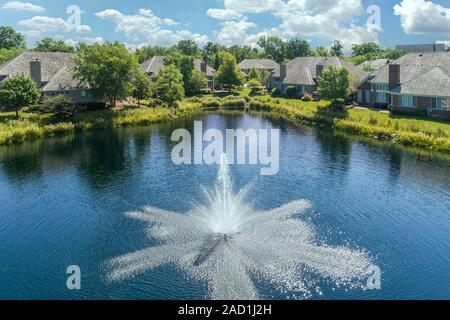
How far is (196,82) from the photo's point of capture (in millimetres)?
110438

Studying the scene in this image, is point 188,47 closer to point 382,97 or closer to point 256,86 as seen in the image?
point 256,86

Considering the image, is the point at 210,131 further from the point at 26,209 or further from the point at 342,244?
the point at 342,244

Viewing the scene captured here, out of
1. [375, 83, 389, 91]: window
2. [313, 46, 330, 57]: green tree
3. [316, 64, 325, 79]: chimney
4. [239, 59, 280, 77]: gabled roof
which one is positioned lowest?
[375, 83, 389, 91]: window

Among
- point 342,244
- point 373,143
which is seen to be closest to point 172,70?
point 373,143

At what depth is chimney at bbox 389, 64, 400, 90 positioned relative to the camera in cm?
7538

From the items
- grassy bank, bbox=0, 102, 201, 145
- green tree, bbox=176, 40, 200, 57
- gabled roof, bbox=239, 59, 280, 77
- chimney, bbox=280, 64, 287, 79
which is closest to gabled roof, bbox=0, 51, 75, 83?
grassy bank, bbox=0, 102, 201, 145

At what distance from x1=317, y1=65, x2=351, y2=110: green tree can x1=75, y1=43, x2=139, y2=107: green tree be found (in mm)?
34373

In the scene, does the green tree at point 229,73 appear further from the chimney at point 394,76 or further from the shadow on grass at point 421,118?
the shadow on grass at point 421,118

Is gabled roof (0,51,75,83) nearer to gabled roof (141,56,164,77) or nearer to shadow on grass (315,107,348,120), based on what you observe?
gabled roof (141,56,164,77)

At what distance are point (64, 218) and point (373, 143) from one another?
4019cm

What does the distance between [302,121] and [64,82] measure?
1709 inches

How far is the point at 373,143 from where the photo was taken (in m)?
57.2

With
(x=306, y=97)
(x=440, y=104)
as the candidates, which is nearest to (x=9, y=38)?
(x=306, y=97)

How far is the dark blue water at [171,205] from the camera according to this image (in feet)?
78.1
